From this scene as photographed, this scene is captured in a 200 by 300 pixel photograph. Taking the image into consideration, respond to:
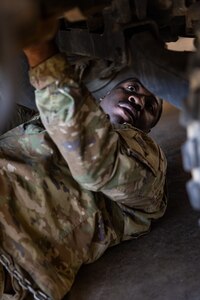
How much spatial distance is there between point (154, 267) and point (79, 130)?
0.44 m

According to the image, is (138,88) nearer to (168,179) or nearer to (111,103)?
(111,103)

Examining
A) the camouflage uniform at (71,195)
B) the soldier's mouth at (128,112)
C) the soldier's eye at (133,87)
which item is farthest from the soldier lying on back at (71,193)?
the soldier's eye at (133,87)

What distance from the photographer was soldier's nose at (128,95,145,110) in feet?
5.27

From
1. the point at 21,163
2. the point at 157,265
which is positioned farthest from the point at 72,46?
the point at 157,265

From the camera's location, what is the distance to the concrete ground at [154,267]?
1.25 m

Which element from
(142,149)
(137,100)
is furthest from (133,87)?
(142,149)

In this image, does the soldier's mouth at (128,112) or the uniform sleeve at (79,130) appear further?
the soldier's mouth at (128,112)

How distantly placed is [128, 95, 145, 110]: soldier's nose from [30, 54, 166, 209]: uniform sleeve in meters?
0.39

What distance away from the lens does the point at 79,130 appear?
106 centimetres

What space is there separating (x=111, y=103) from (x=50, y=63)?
65 cm

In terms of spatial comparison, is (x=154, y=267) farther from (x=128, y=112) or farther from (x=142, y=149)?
(x=128, y=112)

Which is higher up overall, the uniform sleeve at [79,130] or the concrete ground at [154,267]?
the uniform sleeve at [79,130]

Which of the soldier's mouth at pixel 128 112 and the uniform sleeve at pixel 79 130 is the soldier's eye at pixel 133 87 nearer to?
the soldier's mouth at pixel 128 112

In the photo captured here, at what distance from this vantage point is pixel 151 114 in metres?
1.66
